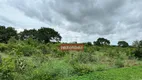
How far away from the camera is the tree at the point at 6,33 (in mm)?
38812

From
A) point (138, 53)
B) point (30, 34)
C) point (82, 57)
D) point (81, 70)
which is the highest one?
point (30, 34)

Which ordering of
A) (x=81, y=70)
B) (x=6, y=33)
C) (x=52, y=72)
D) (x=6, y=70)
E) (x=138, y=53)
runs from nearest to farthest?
(x=6, y=70), (x=52, y=72), (x=81, y=70), (x=138, y=53), (x=6, y=33)

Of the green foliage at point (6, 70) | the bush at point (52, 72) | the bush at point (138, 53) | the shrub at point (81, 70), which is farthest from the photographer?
the bush at point (138, 53)

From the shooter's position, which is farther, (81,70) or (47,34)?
(47,34)

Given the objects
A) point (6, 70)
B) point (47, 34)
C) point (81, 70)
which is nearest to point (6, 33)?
point (47, 34)

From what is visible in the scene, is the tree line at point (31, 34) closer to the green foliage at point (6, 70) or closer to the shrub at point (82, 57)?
the shrub at point (82, 57)

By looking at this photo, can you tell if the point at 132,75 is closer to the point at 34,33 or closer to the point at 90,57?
the point at 90,57

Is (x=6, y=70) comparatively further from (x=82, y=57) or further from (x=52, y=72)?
(x=82, y=57)

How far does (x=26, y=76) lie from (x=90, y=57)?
5.82 m

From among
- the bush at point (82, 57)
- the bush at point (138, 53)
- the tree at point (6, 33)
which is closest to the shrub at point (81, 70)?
the bush at point (82, 57)

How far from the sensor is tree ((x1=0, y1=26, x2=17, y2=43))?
127 ft

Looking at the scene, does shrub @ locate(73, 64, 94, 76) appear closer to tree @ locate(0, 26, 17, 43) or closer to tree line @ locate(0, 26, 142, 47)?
tree line @ locate(0, 26, 142, 47)

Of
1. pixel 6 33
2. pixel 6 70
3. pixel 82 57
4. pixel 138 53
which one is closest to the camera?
pixel 6 70

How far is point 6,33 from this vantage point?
39375mm
